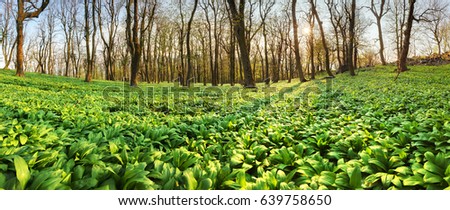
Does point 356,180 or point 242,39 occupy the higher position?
point 242,39

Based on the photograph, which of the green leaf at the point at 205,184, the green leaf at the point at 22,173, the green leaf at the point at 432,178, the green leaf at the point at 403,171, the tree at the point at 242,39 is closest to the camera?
the green leaf at the point at 22,173

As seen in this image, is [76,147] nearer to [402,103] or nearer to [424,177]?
[424,177]

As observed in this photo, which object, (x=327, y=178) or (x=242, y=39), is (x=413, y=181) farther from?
(x=242, y=39)

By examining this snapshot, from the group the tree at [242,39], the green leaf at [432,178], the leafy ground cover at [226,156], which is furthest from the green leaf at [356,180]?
the tree at [242,39]

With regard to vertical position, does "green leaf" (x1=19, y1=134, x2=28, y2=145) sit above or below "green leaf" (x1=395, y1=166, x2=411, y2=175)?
above

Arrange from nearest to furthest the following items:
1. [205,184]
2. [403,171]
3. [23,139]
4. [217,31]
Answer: [205,184]
[403,171]
[23,139]
[217,31]

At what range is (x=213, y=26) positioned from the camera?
74.2 ft

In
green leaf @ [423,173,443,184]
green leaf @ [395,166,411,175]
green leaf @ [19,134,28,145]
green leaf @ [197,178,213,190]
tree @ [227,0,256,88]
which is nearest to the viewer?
green leaf @ [423,173,443,184]

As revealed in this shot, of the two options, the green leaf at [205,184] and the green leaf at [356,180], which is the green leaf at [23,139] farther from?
the green leaf at [356,180]

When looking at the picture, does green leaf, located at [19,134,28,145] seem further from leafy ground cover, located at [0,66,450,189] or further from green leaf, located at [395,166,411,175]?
green leaf, located at [395,166,411,175]

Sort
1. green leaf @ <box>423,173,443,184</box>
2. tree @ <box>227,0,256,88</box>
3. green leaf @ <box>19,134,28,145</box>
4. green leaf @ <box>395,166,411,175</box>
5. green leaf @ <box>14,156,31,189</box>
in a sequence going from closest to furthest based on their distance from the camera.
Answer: green leaf @ <box>14,156,31,189</box> < green leaf @ <box>423,173,443,184</box> < green leaf @ <box>395,166,411,175</box> < green leaf @ <box>19,134,28,145</box> < tree @ <box>227,0,256,88</box>

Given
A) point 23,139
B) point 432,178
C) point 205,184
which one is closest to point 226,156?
point 205,184

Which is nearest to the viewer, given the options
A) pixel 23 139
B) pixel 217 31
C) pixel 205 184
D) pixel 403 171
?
pixel 205 184

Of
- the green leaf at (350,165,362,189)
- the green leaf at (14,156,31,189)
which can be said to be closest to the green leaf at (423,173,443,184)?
the green leaf at (350,165,362,189)
